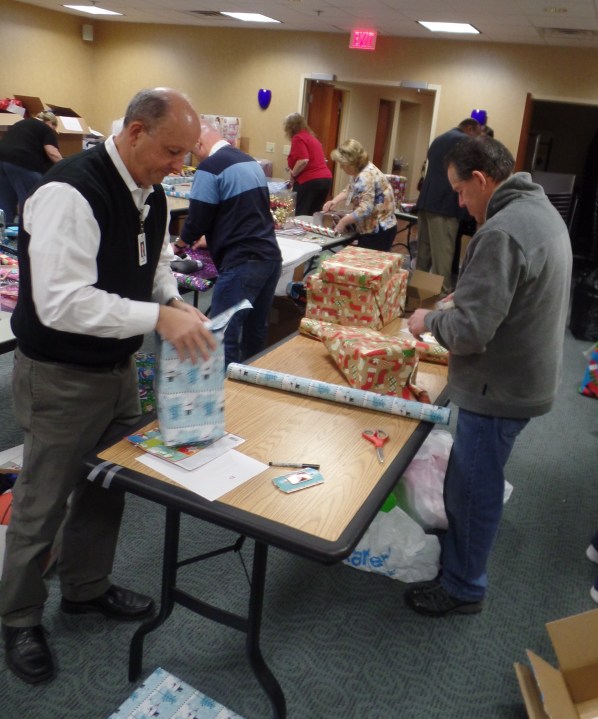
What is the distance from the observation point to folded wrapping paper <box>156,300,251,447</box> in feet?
4.85

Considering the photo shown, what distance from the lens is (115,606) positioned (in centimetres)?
205

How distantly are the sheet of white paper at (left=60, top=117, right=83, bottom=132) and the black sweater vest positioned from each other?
23.5ft

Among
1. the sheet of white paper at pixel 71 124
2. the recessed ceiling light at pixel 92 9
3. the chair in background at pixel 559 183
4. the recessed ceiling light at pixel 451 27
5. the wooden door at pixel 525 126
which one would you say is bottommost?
the chair in background at pixel 559 183

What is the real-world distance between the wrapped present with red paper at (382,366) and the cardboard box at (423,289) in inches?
87.6

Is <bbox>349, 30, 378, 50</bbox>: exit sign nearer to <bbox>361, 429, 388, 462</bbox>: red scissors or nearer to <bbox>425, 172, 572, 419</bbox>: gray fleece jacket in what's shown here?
<bbox>425, 172, 572, 419</bbox>: gray fleece jacket

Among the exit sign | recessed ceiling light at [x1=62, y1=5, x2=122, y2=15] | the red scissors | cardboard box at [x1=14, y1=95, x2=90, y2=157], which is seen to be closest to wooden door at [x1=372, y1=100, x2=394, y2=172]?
the exit sign

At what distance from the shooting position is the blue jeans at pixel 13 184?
617 centimetres

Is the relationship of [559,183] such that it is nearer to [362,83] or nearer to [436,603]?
[362,83]

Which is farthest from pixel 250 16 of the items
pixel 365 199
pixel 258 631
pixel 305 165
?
pixel 258 631

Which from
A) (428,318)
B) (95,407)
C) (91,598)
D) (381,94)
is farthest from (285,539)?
(381,94)

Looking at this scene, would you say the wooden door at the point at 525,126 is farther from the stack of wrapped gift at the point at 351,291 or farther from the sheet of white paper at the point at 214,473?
the sheet of white paper at the point at 214,473

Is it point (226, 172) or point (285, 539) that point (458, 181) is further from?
point (226, 172)

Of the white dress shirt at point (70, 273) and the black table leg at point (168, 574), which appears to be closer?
the white dress shirt at point (70, 273)

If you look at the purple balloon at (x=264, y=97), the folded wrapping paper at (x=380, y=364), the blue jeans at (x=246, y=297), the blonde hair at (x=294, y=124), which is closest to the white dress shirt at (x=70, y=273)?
the folded wrapping paper at (x=380, y=364)
